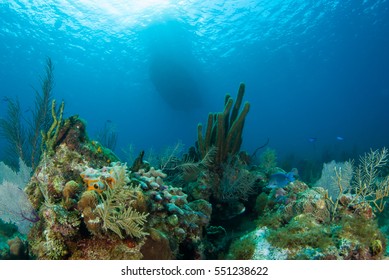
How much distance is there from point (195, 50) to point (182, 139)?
12.6 meters

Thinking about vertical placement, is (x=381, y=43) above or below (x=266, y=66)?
above

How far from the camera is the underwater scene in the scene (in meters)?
2.82

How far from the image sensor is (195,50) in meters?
32.0

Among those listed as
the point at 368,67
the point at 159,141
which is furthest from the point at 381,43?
the point at 159,141

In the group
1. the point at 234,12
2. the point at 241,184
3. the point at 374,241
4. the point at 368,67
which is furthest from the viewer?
the point at 368,67

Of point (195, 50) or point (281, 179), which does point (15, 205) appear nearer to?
point (281, 179)

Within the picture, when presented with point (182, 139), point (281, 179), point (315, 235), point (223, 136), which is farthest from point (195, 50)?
point (315, 235)

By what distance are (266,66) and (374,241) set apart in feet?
133

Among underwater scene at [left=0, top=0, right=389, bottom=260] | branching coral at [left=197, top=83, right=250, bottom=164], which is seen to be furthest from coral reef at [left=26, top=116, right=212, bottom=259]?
branching coral at [left=197, top=83, right=250, bottom=164]

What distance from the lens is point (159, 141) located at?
99.3m

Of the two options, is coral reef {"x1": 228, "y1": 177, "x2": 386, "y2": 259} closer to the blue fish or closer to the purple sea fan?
the blue fish

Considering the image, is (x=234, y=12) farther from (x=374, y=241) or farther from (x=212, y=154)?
(x=374, y=241)

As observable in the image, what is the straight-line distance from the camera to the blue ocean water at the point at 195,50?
2227cm

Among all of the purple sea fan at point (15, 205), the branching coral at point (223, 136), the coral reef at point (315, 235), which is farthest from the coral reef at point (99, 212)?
the branching coral at point (223, 136)
